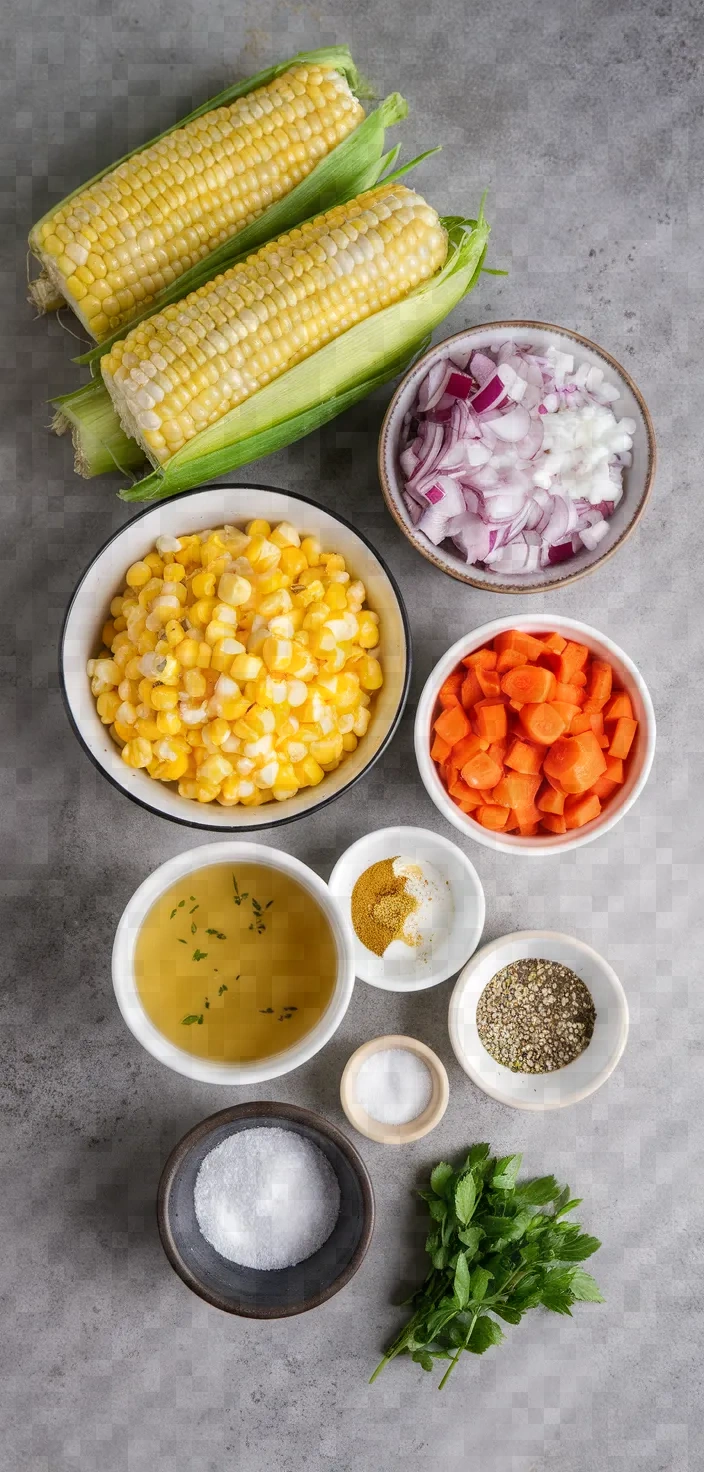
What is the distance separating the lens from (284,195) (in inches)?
88.1

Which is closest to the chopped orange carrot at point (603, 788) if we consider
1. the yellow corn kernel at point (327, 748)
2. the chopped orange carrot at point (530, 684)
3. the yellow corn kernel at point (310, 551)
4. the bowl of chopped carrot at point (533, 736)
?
the bowl of chopped carrot at point (533, 736)

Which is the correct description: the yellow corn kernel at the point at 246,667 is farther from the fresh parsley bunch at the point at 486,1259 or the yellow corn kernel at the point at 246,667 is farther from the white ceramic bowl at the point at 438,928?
the fresh parsley bunch at the point at 486,1259

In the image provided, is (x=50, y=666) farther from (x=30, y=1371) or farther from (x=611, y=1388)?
(x=611, y=1388)

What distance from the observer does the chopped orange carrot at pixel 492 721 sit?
2252 mm

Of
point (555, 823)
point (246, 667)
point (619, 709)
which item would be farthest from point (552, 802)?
point (246, 667)

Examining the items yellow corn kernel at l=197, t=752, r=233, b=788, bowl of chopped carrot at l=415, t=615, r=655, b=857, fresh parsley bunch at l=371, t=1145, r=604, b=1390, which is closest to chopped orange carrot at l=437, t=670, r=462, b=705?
bowl of chopped carrot at l=415, t=615, r=655, b=857

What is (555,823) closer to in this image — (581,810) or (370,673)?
(581,810)

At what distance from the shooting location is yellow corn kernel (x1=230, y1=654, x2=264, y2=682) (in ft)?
6.53

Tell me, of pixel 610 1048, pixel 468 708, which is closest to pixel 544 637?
pixel 468 708

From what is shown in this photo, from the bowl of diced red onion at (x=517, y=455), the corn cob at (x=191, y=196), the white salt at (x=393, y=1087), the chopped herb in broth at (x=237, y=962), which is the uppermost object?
the corn cob at (x=191, y=196)

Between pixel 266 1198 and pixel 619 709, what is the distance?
1.45m

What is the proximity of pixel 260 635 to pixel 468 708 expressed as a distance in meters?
0.57

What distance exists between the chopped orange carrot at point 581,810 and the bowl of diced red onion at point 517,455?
0.50m

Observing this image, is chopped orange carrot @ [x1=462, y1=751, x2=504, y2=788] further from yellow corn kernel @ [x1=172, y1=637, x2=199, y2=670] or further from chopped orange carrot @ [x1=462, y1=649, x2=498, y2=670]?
yellow corn kernel @ [x1=172, y1=637, x2=199, y2=670]
